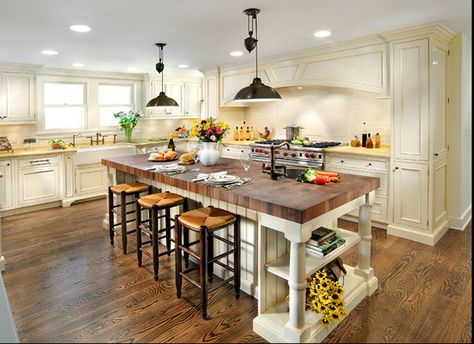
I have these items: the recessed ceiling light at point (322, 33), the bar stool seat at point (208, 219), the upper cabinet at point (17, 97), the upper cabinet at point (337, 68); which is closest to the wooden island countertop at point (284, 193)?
the bar stool seat at point (208, 219)

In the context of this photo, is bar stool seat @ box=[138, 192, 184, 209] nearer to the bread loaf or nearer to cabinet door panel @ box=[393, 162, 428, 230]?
the bread loaf

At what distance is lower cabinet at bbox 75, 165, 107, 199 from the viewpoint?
564 centimetres

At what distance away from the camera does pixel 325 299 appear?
2.30 meters

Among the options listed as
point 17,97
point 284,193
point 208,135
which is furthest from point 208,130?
point 17,97

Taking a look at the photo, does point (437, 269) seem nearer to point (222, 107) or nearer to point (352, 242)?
point (352, 242)

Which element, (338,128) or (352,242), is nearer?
(352,242)

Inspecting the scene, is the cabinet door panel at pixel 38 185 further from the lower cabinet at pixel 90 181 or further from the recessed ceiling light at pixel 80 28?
the recessed ceiling light at pixel 80 28

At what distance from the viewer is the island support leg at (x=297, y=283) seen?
209 cm

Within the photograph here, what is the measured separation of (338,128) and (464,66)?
1.70m

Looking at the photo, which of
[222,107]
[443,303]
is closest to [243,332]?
[443,303]

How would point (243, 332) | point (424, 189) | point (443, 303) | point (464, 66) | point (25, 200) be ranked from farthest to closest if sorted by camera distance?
1. point (25, 200)
2. point (464, 66)
3. point (424, 189)
4. point (443, 303)
5. point (243, 332)

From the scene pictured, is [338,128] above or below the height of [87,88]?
below

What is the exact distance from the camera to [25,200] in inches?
200

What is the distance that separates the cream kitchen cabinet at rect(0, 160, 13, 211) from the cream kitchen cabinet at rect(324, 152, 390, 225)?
4.50 meters
